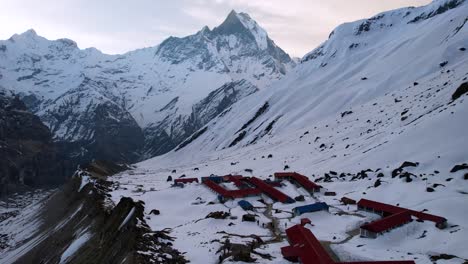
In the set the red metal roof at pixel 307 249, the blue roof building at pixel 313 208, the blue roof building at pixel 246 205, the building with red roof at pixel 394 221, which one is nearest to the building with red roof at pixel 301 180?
the blue roof building at pixel 246 205

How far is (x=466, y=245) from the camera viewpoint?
121ft

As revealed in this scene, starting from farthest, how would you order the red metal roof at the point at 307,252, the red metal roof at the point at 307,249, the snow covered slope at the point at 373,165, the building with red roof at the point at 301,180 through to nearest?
the building with red roof at the point at 301,180 → the snow covered slope at the point at 373,165 → the red metal roof at the point at 307,249 → the red metal roof at the point at 307,252

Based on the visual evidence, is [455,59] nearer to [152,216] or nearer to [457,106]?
[457,106]

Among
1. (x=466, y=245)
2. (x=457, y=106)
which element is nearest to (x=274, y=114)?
(x=457, y=106)

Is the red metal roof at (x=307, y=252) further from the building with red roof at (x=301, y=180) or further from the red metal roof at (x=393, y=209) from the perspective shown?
the building with red roof at (x=301, y=180)

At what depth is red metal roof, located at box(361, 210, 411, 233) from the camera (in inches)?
1753

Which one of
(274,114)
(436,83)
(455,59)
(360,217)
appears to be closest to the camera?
(360,217)

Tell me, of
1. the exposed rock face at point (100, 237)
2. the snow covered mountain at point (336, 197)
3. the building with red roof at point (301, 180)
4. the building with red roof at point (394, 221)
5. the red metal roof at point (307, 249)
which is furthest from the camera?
the building with red roof at point (301, 180)

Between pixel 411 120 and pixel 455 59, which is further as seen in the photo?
pixel 455 59

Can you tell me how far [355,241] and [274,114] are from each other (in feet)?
483

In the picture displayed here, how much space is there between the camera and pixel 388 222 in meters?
44.8

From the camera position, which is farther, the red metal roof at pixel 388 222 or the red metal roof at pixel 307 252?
the red metal roof at pixel 388 222

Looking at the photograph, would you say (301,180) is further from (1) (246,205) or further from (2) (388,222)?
(2) (388,222)

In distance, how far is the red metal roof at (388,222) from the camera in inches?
1753
